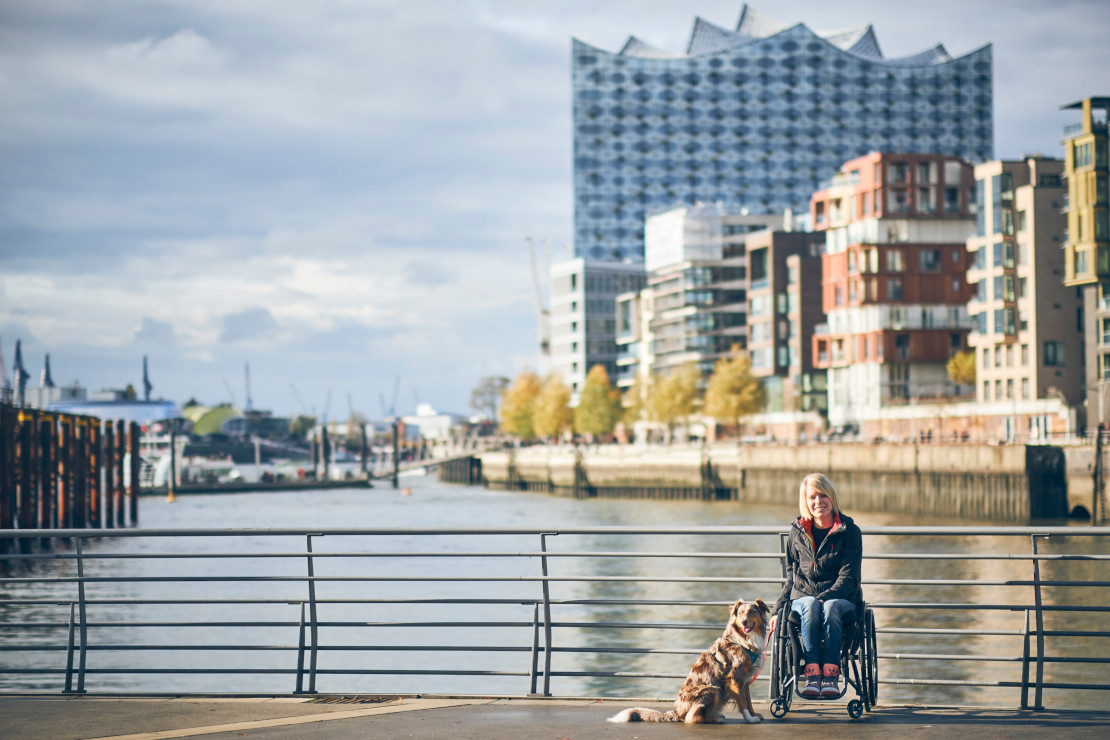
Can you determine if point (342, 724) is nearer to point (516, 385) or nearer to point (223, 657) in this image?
point (223, 657)

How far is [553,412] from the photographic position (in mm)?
175875

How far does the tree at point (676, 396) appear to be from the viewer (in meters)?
137

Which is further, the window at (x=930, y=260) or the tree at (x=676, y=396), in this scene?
the tree at (x=676, y=396)

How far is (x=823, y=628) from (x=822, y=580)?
0.35 m

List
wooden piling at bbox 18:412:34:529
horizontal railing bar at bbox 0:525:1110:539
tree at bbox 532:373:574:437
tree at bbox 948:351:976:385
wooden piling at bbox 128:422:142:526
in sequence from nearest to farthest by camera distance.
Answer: horizontal railing bar at bbox 0:525:1110:539, wooden piling at bbox 18:412:34:529, wooden piling at bbox 128:422:142:526, tree at bbox 948:351:976:385, tree at bbox 532:373:574:437

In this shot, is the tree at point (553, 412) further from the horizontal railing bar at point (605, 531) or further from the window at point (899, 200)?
the horizontal railing bar at point (605, 531)

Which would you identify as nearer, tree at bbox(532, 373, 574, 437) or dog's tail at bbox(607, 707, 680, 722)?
dog's tail at bbox(607, 707, 680, 722)

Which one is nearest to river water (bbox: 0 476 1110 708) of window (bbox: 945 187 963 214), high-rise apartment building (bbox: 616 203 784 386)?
window (bbox: 945 187 963 214)

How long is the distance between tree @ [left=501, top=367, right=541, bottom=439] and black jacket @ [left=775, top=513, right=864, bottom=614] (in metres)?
175

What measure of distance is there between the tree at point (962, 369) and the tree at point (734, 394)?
20777mm

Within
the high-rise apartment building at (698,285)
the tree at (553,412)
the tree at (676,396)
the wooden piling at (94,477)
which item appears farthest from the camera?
the tree at (553,412)

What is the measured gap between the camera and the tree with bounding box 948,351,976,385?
108500 millimetres

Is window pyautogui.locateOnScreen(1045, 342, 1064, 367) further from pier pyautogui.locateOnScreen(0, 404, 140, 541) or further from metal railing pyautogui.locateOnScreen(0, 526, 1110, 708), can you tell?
pier pyautogui.locateOnScreen(0, 404, 140, 541)

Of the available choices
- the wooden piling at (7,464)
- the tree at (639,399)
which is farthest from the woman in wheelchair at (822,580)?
the tree at (639,399)
